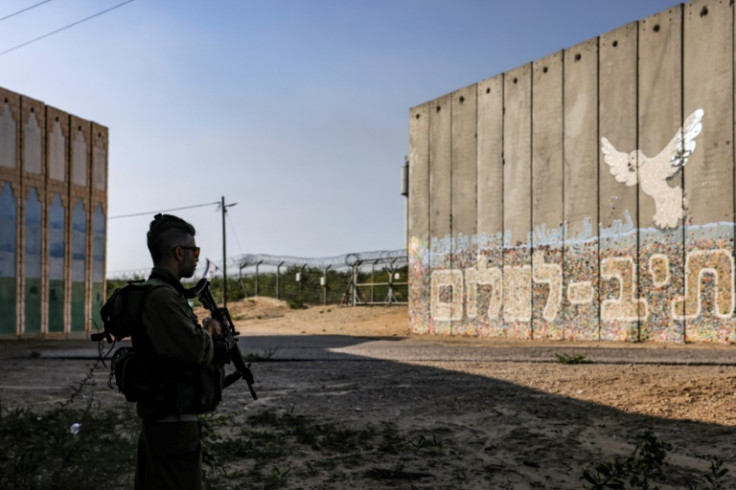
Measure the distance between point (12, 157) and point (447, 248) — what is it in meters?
12.2

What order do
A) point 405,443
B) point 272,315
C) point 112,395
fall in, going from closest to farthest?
1. point 405,443
2. point 112,395
3. point 272,315

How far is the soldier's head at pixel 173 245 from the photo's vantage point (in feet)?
9.96

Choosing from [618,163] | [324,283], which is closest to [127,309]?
[618,163]

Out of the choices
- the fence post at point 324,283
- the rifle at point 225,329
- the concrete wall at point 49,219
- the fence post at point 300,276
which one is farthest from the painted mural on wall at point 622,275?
the fence post at point 300,276

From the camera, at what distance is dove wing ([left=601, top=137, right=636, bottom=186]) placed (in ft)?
45.7

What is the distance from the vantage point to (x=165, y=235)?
305cm

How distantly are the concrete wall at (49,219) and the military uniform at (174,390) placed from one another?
53.8 feet

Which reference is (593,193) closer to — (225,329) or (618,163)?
(618,163)

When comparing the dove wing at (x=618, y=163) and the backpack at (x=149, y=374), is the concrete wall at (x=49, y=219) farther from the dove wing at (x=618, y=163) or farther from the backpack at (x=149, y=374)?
the backpack at (x=149, y=374)

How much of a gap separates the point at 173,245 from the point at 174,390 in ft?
2.11

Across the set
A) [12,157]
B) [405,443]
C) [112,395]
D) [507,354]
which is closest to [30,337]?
[12,157]

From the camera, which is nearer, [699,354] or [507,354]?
[699,354]

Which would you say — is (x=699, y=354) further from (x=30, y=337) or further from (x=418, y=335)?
(x=30, y=337)

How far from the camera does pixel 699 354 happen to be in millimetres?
10227
